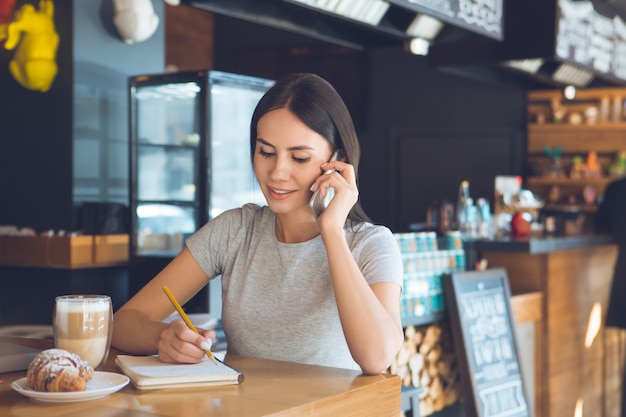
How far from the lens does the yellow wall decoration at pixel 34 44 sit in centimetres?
451

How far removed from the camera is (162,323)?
5.95 ft

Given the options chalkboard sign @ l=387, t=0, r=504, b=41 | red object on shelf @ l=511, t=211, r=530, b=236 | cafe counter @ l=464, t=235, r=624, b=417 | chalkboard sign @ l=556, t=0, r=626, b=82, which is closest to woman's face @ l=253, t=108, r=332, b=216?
chalkboard sign @ l=387, t=0, r=504, b=41

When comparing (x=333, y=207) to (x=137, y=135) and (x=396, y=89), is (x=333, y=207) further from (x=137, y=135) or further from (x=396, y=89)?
(x=396, y=89)

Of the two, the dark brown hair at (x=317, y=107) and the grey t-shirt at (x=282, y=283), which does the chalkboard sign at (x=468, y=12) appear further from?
the grey t-shirt at (x=282, y=283)

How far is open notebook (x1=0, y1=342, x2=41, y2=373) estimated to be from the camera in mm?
1604

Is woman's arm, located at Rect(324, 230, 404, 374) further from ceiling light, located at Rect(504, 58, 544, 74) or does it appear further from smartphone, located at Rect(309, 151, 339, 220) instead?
ceiling light, located at Rect(504, 58, 544, 74)

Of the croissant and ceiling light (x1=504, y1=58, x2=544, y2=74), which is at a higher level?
ceiling light (x1=504, y1=58, x2=544, y2=74)

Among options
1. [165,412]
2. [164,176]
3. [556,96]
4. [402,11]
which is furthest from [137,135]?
[556,96]

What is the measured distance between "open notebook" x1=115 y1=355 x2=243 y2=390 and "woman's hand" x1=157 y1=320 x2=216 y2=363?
0.09 ft

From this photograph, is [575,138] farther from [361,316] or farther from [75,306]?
[75,306]

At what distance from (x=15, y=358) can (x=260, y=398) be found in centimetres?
54

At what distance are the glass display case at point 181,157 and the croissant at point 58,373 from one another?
278 centimetres

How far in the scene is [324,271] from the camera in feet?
6.24

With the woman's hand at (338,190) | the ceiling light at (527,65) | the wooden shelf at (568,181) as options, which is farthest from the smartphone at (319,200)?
the wooden shelf at (568,181)
